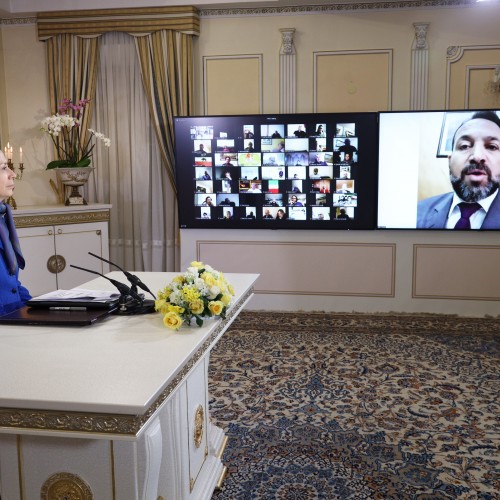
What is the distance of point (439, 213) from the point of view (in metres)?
5.90

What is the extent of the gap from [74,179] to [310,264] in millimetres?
2519

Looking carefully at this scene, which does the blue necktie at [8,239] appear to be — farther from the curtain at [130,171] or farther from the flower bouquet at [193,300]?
the curtain at [130,171]

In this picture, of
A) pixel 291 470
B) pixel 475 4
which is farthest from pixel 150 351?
pixel 475 4

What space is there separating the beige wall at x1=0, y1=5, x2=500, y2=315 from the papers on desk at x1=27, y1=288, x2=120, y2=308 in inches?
138

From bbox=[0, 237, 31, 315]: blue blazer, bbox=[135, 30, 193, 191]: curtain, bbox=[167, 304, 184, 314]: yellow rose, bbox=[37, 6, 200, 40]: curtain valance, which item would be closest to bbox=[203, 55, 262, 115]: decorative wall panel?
bbox=[135, 30, 193, 191]: curtain

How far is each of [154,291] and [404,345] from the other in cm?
277

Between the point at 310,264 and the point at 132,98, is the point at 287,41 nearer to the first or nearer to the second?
the point at 132,98

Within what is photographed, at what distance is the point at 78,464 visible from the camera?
6.22 feet

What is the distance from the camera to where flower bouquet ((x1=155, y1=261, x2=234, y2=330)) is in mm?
2391

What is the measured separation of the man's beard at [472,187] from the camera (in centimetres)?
571

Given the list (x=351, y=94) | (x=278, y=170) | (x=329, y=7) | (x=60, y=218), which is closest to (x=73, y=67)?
(x=60, y=218)

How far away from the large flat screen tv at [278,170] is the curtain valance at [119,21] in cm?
105

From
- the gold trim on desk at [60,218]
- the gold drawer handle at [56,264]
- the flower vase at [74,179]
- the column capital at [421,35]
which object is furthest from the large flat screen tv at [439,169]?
the gold drawer handle at [56,264]

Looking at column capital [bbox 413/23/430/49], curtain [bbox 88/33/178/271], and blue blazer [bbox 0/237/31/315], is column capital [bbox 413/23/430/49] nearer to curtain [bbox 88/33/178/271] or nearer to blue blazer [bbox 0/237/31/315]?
curtain [bbox 88/33/178/271]
